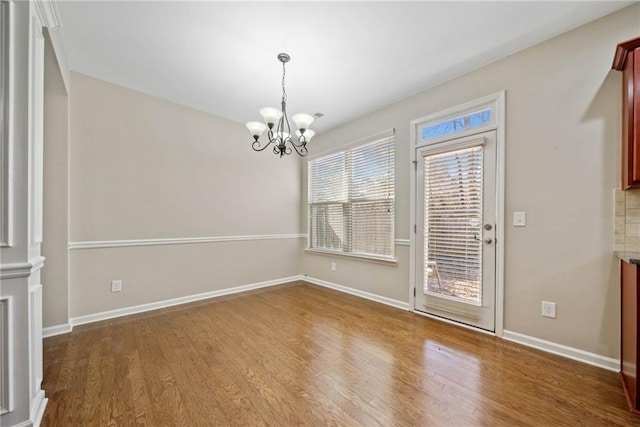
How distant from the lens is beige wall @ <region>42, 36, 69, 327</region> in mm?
2512

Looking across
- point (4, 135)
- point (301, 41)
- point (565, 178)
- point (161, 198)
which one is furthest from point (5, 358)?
point (565, 178)

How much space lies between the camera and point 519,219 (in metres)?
2.37

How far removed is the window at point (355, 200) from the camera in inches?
138

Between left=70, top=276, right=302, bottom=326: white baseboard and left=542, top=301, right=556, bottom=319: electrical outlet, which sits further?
left=70, top=276, right=302, bottom=326: white baseboard

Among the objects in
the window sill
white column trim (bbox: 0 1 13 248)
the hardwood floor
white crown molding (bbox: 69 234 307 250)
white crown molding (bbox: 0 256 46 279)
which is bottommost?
the hardwood floor

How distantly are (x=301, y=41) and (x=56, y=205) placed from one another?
2772mm

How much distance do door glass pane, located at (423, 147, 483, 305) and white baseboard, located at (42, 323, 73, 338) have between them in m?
3.69

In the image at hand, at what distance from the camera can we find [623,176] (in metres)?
1.84

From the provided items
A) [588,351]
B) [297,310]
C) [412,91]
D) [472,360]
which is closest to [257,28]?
[412,91]

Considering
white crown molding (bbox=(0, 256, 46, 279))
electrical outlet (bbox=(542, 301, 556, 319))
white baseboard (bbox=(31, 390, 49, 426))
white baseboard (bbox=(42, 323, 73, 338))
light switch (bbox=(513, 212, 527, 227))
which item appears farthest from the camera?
white baseboard (bbox=(42, 323, 73, 338))

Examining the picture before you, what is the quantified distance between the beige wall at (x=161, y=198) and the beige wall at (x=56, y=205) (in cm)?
11

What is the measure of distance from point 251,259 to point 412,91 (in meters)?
3.20

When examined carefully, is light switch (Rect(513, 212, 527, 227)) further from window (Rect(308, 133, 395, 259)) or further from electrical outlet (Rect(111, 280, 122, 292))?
electrical outlet (Rect(111, 280, 122, 292))

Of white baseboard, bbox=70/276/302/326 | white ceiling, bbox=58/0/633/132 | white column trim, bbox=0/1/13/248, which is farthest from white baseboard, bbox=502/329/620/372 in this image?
white column trim, bbox=0/1/13/248
